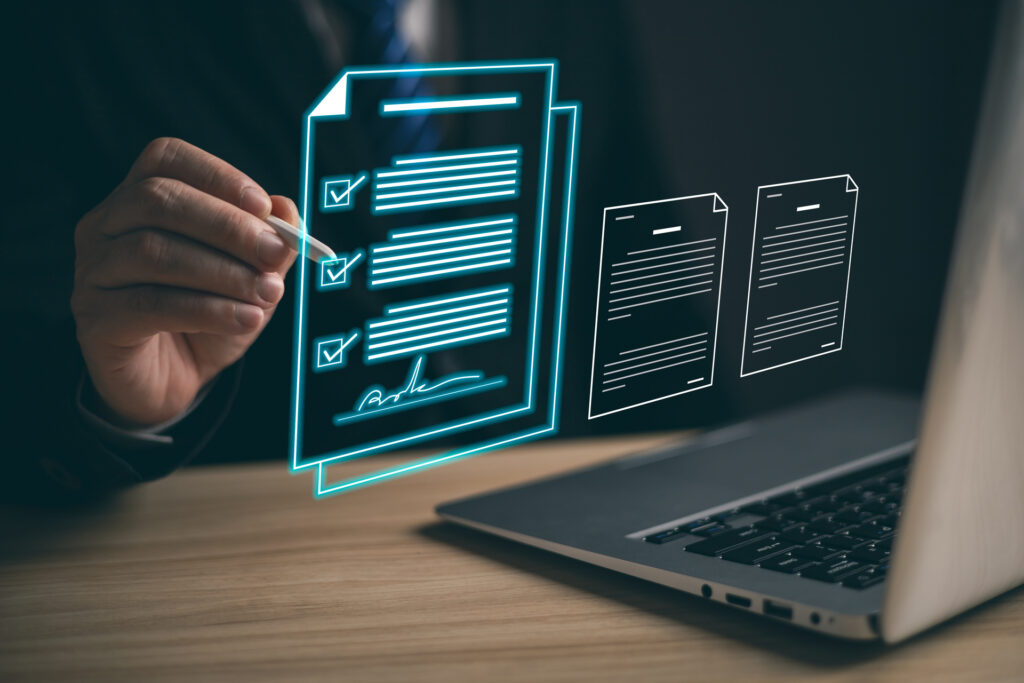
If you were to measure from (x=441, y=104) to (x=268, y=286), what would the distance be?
146 millimetres

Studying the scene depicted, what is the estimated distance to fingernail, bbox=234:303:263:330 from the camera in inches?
20.9

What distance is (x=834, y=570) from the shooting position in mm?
435

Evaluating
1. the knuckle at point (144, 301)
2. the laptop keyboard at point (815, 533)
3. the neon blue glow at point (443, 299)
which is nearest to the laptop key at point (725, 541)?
the laptop keyboard at point (815, 533)

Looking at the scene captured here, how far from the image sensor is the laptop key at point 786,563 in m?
0.45

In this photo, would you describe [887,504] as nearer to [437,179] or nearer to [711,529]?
[711,529]

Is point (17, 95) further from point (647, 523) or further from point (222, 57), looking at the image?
point (647, 523)

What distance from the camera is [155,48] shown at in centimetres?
91

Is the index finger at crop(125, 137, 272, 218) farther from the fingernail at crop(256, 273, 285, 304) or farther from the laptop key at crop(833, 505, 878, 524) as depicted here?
the laptop key at crop(833, 505, 878, 524)

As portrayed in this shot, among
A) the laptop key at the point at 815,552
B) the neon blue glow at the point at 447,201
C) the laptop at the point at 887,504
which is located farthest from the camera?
the neon blue glow at the point at 447,201

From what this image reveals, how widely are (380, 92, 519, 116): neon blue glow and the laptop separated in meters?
0.25

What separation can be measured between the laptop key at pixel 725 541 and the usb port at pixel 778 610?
0.19 feet

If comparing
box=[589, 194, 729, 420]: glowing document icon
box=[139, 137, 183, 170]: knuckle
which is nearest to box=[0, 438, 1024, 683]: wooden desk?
box=[589, 194, 729, 420]: glowing document icon

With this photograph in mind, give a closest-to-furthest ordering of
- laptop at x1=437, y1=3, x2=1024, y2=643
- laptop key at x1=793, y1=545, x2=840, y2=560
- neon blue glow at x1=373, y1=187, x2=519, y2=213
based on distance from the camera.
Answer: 1. laptop at x1=437, y1=3, x2=1024, y2=643
2. laptop key at x1=793, y1=545, x2=840, y2=560
3. neon blue glow at x1=373, y1=187, x2=519, y2=213
